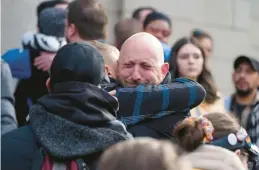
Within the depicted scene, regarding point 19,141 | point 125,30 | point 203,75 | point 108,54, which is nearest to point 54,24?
point 125,30

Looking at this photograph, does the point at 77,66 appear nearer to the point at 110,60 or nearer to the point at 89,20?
the point at 110,60

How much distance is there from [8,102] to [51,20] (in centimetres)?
98

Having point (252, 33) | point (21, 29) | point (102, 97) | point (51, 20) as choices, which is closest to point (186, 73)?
point (51, 20)

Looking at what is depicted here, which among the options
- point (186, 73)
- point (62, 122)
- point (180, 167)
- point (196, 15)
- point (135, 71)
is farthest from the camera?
point (196, 15)

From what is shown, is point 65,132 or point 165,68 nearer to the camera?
point 65,132

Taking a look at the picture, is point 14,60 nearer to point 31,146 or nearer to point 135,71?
point 135,71

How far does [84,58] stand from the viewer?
429 centimetres

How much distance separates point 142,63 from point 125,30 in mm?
2718

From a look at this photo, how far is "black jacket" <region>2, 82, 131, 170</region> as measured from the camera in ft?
13.6

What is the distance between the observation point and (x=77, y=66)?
426 cm

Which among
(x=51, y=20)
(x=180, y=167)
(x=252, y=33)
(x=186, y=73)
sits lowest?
(x=252, y=33)

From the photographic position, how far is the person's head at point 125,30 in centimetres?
734

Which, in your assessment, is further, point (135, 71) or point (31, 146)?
point (135, 71)

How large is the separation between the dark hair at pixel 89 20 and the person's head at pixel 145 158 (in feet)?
9.22
